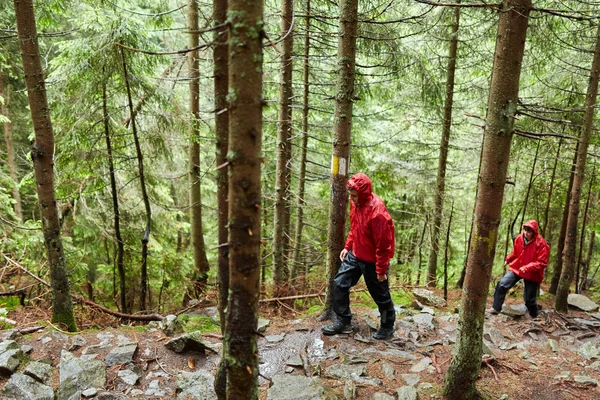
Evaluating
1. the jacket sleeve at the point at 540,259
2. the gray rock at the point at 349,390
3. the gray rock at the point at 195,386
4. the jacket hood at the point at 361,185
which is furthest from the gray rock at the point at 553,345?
the gray rock at the point at 195,386

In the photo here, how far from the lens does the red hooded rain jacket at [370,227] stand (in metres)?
5.42

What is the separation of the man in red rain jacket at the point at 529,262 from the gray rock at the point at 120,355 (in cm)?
734

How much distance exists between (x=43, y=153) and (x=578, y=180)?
10075 millimetres

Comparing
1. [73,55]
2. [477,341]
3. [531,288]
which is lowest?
[531,288]

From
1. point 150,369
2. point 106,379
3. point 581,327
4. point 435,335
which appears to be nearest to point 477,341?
point 435,335

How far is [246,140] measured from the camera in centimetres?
264

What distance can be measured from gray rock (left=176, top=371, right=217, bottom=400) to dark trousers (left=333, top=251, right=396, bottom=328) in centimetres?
225

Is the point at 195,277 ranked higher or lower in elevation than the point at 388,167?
lower

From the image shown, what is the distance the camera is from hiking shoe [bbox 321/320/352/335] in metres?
6.10

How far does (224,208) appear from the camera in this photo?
3.52 m

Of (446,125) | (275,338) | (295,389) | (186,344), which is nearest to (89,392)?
(186,344)

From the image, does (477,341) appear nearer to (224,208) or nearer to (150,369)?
(224,208)

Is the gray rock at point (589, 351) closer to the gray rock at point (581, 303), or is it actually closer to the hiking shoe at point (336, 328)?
the gray rock at point (581, 303)

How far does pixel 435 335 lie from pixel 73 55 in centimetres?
808
